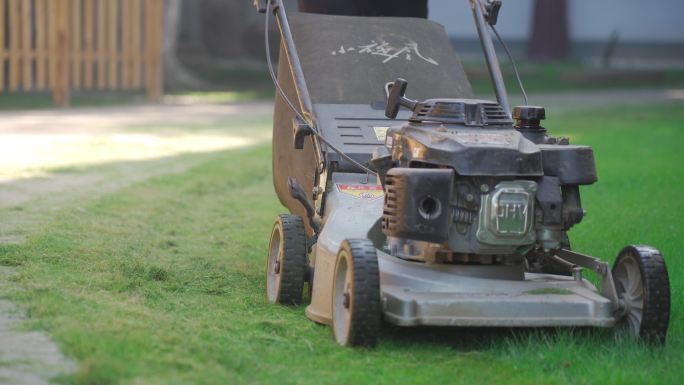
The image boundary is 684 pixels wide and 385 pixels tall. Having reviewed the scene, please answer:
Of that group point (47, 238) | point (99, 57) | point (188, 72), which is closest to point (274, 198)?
point (47, 238)

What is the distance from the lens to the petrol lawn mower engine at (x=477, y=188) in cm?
471

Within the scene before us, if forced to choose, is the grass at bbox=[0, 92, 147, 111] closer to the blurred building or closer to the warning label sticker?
the warning label sticker

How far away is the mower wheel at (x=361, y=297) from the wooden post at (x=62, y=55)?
13978 millimetres

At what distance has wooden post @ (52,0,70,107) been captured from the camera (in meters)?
18.2

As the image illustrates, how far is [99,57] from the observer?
1898cm

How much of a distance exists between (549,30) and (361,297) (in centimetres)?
2695

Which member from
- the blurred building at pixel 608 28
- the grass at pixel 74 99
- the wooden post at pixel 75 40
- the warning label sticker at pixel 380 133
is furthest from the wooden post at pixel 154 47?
the warning label sticker at pixel 380 133

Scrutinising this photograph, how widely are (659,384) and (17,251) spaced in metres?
3.29

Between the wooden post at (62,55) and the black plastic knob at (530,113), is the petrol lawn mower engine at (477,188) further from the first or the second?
the wooden post at (62,55)

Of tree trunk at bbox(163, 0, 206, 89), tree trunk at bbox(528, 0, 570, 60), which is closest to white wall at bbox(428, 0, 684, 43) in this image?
tree trunk at bbox(528, 0, 570, 60)

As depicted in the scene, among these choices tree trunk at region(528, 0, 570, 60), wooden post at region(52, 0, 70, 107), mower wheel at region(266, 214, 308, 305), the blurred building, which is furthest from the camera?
the blurred building

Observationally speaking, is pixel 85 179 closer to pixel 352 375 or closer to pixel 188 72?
pixel 352 375

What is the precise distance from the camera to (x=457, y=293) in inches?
191

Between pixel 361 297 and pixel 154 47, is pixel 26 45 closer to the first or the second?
pixel 154 47
